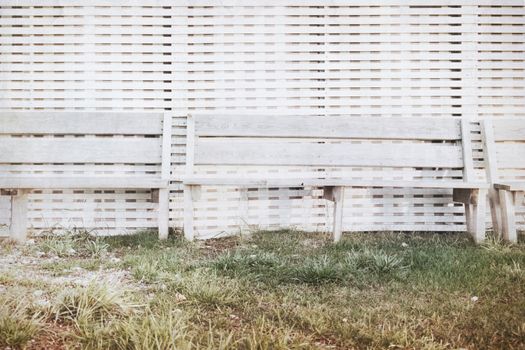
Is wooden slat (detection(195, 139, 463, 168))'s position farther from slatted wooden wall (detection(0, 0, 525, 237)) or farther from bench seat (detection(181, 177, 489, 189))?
bench seat (detection(181, 177, 489, 189))

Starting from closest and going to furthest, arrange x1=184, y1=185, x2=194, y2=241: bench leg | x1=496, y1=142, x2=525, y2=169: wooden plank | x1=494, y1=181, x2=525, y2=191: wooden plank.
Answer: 1. x1=494, y1=181, x2=525, y2=191: wooden plank
2. x1=184, y1=185, x2=194, y2=241: bench leg
3. x1=496, y1=142, x2=525, y2=169: wooden plank

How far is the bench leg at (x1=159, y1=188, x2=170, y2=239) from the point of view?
403 cm

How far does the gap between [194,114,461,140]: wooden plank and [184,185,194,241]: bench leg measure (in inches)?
32.0

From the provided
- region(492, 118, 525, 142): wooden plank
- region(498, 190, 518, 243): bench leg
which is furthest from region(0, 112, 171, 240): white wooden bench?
region(492, 118, 525, 142): wooden plank

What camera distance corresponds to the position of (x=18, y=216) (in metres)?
3.82

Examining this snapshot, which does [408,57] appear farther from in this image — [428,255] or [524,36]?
[428,255]

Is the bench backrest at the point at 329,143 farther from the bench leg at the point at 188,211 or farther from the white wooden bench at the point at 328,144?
the bench leg at the point at 188,211

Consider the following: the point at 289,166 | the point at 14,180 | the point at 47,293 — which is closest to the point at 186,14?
the point at 289,166

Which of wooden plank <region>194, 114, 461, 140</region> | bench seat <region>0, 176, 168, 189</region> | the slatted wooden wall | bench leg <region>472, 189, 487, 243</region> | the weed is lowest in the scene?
the weed

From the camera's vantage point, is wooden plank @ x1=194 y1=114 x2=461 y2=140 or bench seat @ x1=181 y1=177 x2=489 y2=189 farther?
wooden plank @ x1=194 y1=114 x2=461 y2=140

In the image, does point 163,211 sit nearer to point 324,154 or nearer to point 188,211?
point 188,211

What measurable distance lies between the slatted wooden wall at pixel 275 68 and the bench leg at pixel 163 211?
2.10 ft

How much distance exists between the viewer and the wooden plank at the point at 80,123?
A: 446 cm

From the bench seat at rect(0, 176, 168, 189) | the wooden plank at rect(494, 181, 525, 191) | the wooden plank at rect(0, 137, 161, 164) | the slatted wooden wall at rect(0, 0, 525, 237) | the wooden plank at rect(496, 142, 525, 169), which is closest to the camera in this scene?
the bench seat at rect(0, 176, 168, 189)
